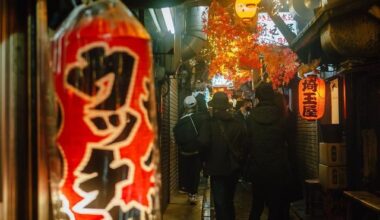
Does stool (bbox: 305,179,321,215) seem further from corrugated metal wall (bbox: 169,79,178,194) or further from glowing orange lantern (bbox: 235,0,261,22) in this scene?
corrugated metal wall (bbox: 169,79,178,194)

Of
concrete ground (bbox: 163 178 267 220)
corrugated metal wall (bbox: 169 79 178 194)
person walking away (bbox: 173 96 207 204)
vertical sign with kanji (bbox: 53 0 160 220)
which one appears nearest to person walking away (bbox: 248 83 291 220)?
person walking away (bbox: 173 96 207 204)

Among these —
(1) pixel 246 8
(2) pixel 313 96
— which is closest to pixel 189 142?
(2) pixel 313 96

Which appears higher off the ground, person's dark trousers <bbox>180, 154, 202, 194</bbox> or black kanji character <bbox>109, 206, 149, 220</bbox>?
black kanji character <bbox>109, 206, 149, 220</bbox>

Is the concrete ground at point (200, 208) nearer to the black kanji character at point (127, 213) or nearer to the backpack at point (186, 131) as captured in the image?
the backpack at point (186, 131)

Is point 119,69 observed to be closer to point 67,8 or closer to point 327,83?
point 67,8

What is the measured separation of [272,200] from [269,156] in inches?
36.9

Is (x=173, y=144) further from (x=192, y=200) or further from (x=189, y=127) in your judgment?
(x=189, y=127)

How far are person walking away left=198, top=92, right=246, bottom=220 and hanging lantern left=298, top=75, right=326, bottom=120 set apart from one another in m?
4.39

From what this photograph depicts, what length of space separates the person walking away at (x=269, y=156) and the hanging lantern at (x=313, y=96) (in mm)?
4200

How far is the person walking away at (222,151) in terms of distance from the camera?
9.26 meters

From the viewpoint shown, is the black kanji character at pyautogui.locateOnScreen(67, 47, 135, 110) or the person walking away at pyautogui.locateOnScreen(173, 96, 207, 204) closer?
the black kanji character at pyautogui.locateOnScreen(67, 47, 135, 110)

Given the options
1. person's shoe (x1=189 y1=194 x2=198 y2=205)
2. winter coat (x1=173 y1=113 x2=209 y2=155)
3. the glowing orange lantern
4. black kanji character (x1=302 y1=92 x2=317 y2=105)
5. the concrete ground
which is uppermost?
the glowing orange lantern

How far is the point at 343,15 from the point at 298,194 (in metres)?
3.78

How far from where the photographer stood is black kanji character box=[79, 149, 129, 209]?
3.16 metres
